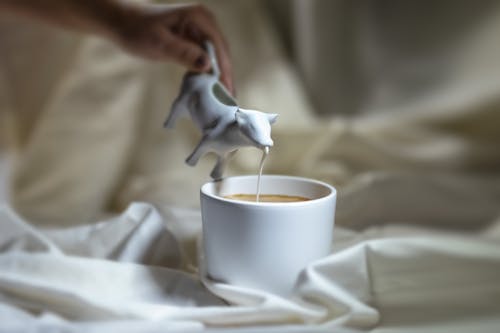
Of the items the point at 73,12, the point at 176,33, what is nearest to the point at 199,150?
the point at 176,33

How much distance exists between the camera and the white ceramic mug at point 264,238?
0.51 metres

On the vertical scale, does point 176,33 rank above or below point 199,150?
above

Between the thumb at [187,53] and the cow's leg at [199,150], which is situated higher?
the thumb at [187,53]

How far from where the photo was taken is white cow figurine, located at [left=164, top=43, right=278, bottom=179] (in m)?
0.52

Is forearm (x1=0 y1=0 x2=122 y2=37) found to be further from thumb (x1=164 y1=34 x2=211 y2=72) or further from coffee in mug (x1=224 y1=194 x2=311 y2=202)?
coffee in mug (x1=224 y1=194 x2=311 y2=202)

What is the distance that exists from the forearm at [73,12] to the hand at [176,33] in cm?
2

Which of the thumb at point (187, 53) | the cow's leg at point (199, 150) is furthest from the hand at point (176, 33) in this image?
the cow's leg at point (199, 150)

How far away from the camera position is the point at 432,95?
3.86 feet

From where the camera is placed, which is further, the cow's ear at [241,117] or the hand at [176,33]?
the hand at [176,33]

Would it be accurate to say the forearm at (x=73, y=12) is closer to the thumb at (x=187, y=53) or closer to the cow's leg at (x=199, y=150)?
the thumb at (x=187, y=53)

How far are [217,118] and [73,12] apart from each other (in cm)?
30

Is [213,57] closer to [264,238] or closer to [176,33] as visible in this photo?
[176,33]

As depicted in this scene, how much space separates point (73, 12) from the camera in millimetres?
738

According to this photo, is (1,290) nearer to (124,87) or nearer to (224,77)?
(224,77)
